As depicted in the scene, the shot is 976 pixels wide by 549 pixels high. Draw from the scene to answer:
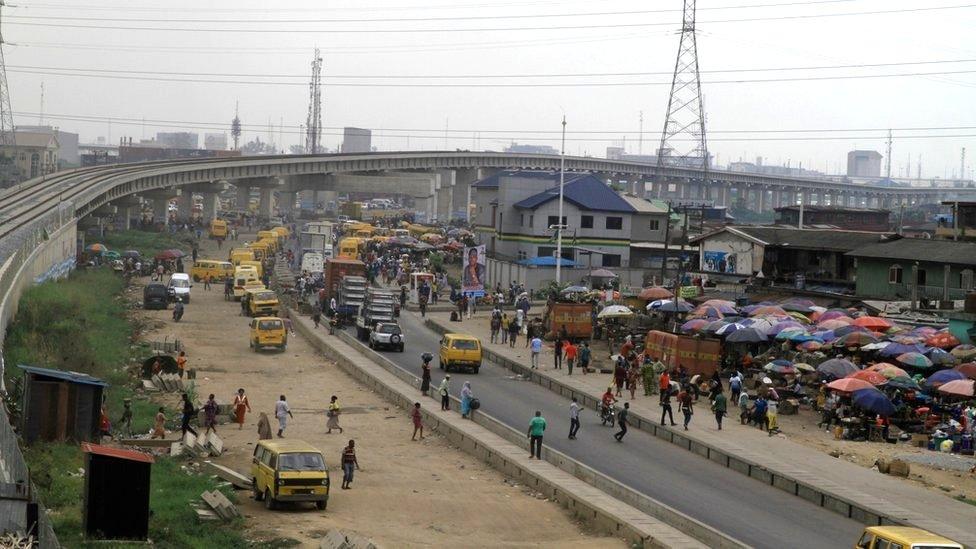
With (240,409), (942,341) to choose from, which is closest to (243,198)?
(240,409)

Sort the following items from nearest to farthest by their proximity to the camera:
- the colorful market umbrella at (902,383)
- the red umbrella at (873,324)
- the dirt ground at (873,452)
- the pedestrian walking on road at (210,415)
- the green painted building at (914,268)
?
1. the dirt ground at (873,452)
2. the pedestrian walking on road at (210,415)
3. the colorful market umbrella at (902,383)
4. the red umbrella at (873,324)
5. the green painted building at (914,268)

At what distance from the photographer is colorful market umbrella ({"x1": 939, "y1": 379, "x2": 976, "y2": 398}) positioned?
1235 inches

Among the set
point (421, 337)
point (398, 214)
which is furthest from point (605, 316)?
point (398, 214)

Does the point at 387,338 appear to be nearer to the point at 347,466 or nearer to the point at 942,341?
the point at 942,341

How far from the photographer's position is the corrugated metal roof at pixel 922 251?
47438mm

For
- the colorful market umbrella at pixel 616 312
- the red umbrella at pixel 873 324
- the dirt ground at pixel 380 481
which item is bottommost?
the dirt ground at pixel 380 481

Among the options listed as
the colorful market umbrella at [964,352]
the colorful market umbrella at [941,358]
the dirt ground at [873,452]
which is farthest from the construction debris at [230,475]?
the colorful market umbrella at [964,352]

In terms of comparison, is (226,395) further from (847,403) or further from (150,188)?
(150,188)

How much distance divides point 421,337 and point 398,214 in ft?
327

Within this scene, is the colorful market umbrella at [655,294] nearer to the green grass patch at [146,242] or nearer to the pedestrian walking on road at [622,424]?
the pedestrian walking on road at [622,424]

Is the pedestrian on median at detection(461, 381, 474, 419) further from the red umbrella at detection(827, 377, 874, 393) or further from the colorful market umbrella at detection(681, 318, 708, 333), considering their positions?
the colorful market umbrella at detection(681, 318, 708, 333)

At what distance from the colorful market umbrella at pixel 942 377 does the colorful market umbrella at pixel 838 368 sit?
204 cm

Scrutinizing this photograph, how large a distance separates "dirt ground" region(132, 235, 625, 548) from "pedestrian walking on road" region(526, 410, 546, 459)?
975mm

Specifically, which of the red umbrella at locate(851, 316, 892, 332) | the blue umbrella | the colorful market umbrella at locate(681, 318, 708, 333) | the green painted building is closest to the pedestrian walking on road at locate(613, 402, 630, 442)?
the blue umbrella
